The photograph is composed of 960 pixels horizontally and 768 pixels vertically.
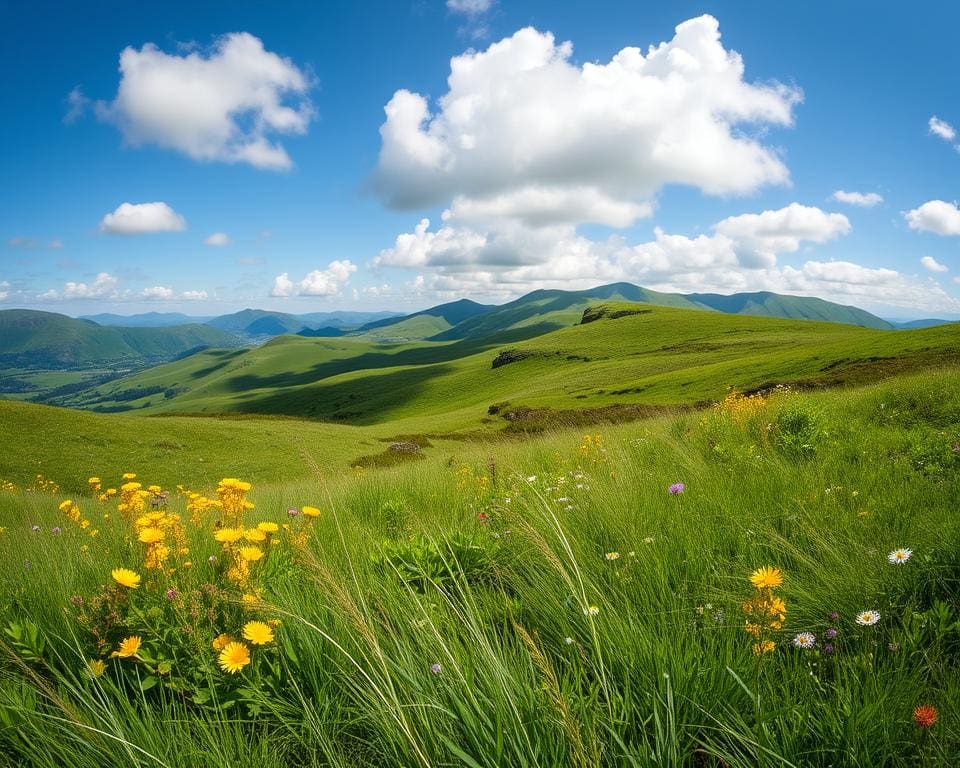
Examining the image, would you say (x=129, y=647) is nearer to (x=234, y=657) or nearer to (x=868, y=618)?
(x=234, y=657)

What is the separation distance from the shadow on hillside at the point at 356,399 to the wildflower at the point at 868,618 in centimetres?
9696

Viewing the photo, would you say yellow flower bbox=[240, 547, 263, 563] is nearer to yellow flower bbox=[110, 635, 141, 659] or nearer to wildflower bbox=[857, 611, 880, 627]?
yellow flower bbox=[110, 635, 141, 659]

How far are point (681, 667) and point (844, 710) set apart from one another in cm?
57

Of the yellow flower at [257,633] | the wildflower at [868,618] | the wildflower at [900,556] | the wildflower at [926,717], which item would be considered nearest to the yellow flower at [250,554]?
the yellow flower at [257,633]

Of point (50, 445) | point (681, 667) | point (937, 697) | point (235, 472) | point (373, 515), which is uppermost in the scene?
point (681, 667)

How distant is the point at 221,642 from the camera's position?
2.42m

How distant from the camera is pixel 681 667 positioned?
2010 millimetres

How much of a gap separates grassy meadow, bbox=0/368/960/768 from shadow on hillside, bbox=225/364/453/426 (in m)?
95.1

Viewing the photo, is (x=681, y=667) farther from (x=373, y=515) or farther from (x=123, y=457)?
(x=123, y=457)

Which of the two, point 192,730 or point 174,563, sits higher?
point 174,563

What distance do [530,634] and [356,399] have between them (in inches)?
5017

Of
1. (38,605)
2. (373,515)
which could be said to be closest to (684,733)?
(38,605)

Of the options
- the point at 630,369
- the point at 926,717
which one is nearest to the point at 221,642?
the point at 926,717

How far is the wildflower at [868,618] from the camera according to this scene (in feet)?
7.53
